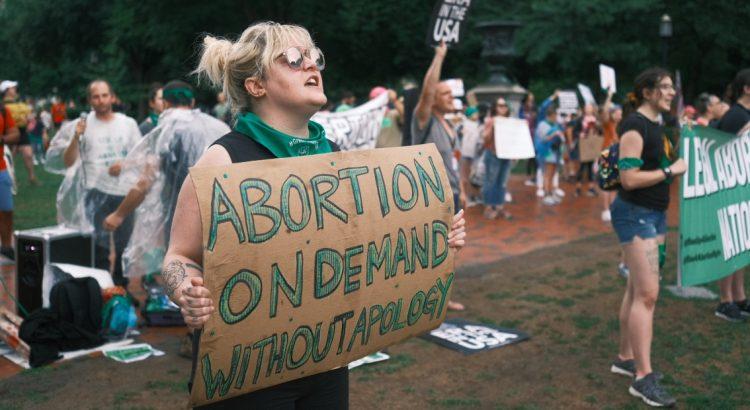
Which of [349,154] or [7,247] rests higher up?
[349,154]

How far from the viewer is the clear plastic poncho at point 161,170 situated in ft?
17.6

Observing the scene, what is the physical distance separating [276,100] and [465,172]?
1164cm

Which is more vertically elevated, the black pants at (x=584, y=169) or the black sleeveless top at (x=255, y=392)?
the black sleeveless top at (x=255, y=392)

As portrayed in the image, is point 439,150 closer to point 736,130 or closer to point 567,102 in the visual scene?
point 736,130

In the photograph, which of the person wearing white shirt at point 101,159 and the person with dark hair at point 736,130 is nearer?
the person with dark hair at point 736,130

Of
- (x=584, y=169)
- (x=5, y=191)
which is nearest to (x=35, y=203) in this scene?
(x=5, y=191)

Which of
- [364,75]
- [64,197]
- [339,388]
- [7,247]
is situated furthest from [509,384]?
[364,75]

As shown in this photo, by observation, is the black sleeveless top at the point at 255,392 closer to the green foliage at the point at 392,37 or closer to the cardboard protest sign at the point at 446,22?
the cardboard protest sign at the point at 446,22

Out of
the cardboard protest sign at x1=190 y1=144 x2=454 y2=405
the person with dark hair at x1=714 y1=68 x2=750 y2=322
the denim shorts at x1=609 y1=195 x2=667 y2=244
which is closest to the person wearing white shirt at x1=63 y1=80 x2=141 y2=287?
the denim shorts at x1=609 y1=195 x2=667 y2=244

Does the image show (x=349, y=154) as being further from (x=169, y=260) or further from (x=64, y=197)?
(x=64, y=197)

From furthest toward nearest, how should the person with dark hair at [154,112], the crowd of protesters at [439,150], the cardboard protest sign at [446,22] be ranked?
the person with dark hair at [154,112] < the cardboard protest sign at [446,22] < the crowd of protesters at [439,150]

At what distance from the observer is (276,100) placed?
2.36 m

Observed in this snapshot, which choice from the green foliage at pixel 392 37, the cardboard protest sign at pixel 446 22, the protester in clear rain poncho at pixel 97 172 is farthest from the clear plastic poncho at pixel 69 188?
the green foliage at pixel 392 37

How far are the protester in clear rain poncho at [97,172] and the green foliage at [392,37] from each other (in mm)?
19017
